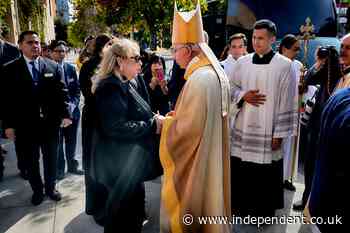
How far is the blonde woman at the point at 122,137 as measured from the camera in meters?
2.65

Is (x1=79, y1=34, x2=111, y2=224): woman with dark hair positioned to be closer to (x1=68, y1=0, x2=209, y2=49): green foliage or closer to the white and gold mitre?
the white and gold mitre

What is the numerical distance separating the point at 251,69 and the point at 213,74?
110cm

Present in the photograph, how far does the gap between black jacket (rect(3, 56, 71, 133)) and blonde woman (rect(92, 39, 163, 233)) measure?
4.86 ft

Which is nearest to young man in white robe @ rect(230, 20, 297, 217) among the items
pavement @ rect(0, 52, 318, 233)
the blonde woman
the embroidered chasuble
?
pavement @ rect(0, 52, 318, 233)

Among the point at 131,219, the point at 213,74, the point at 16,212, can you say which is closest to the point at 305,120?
the point at 213,74

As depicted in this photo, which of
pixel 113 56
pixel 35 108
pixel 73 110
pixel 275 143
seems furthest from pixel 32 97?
pixel 275 143

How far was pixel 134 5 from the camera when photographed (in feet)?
19.5

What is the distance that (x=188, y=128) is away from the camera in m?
2.57

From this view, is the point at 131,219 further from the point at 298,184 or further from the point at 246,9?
the point at 246,9

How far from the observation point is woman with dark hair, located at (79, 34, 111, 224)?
3.11 metres

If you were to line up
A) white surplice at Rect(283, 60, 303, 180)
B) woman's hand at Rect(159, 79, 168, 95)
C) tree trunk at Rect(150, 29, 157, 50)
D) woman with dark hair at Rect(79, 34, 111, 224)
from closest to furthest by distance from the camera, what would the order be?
1. woman with dark hair at Rect(79, 34, 111, 224)
2. woman's hand at Rect(159, 79, 168, 95)
3. white surplice at Rect(283, 60, 303, 180)
4. tree trunk at Rect(150, 29, 157, 50)

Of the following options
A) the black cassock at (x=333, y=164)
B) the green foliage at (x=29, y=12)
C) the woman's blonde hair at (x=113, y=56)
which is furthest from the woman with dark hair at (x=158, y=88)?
the green foliage at (x=29, y=12)

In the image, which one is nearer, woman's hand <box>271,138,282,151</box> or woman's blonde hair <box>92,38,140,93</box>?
woman's blonde hair <box>92,38,140,93</box>

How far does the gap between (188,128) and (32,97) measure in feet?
7.34
